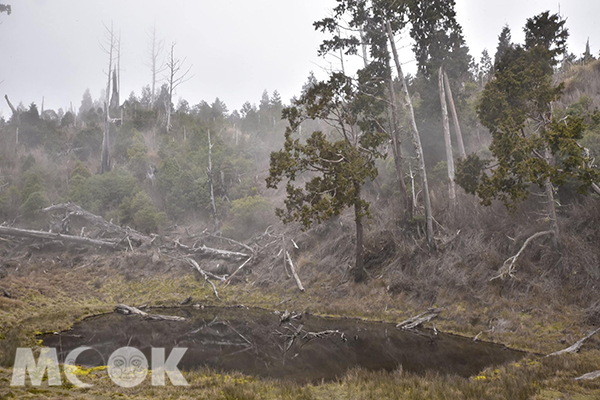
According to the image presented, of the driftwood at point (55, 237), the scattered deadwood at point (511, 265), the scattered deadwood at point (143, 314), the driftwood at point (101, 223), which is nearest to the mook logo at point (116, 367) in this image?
the scattered deadwood at point (143, 314)

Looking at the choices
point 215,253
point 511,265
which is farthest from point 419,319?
point 215,253

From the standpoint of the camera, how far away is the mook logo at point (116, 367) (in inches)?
315

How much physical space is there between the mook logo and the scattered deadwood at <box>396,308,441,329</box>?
8174mm

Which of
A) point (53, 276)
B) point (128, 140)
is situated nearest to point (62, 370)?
point (53, 276)

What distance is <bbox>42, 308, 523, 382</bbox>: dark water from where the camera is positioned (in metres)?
9.95

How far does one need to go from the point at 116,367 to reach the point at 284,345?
5092 mm

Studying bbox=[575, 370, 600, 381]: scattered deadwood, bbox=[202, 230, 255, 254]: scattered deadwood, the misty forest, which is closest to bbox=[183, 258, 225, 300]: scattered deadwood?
the misty forest

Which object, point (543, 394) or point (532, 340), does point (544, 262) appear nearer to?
point (532, 340)

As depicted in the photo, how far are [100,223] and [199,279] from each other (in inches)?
452

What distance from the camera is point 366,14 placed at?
20.2m

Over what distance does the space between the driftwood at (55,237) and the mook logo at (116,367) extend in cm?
1747

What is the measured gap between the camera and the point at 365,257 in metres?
20.3

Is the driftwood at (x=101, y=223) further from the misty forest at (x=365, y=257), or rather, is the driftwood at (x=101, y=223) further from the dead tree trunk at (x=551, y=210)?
the dead tree trunk at (x=551, y=210)

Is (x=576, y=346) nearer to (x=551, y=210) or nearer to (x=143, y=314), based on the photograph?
Answer: (x=551, y=210)
